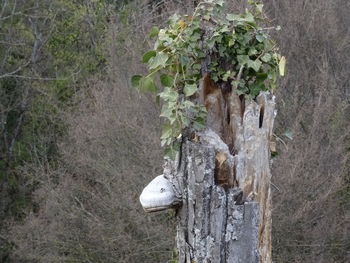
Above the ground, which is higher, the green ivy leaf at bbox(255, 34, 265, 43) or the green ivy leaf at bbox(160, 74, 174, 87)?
the green ivy leaf at bbox(255, 34, 265, 43)

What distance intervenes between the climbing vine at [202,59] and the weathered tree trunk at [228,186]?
60mm

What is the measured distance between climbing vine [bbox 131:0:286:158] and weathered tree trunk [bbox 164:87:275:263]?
0.06m

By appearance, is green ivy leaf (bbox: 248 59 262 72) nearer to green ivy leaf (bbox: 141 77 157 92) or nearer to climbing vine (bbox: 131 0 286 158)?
climbing vine (bbox: 131 0 286 158)

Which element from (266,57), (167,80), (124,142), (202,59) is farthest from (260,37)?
(124,142)

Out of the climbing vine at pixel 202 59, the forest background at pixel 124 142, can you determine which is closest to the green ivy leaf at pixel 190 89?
the climbing vine at pixel 202 59

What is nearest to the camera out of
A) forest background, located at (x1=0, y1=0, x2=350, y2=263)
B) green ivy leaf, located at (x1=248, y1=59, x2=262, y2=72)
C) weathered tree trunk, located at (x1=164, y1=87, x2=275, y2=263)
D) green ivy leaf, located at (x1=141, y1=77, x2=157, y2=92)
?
weathered tree trunk, located at (x1=164, y1=87, x2=275, y2=263)

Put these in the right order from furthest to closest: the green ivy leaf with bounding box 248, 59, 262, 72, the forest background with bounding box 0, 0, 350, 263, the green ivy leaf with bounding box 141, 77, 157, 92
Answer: the forest background with bounding box 0, 0, 350, 263
the green ivy leaf with bounding box 141, 77, 157, 92
the green ivy leaf with bounding box 248, 59, 262, 72

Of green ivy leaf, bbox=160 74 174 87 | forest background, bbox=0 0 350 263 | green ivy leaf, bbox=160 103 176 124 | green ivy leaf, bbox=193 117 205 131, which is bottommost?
green ivy leaf, bbox=193 117 205 131

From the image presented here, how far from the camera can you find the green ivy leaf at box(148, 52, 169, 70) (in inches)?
92.0

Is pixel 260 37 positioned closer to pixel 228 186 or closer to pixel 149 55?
pixel 149 55

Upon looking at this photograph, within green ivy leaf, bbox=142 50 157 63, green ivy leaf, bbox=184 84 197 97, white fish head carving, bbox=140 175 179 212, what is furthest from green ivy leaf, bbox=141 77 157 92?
white fish head carving, bbox=140 175 179 212

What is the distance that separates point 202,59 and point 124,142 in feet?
22.4

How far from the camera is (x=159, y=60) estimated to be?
235 centimetres

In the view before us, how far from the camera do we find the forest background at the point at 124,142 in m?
7.80
